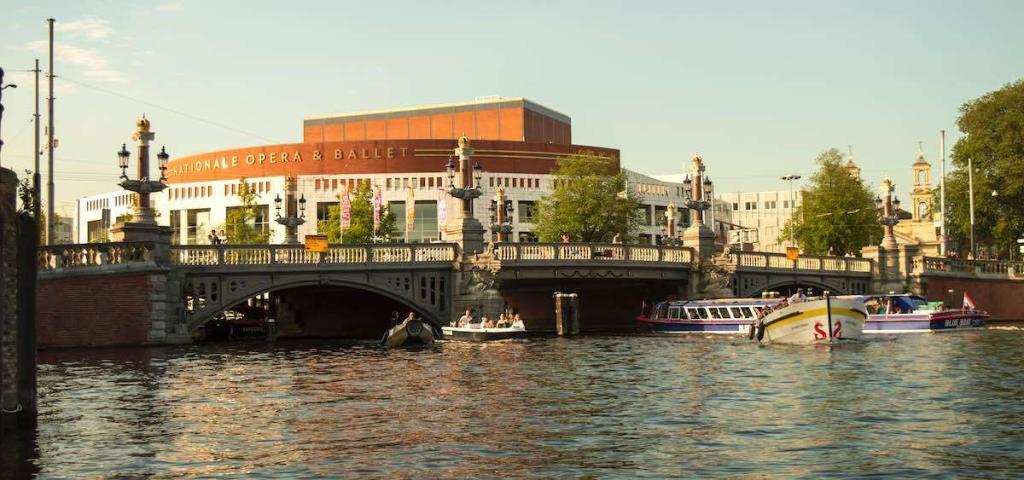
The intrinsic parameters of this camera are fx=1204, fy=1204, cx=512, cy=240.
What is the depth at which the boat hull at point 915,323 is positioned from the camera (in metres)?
66.4

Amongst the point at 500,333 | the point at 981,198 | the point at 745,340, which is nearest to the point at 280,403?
the point at 500,333

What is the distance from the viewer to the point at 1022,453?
79.8ft

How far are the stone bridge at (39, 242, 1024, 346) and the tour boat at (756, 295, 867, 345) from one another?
13208 millimetres

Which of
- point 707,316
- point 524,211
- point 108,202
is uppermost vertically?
point 108,202

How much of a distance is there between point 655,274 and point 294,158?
69954mm

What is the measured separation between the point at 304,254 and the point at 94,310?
1093 centimetres

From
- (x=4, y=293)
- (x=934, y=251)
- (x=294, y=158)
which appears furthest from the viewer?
(x=294, y=158)

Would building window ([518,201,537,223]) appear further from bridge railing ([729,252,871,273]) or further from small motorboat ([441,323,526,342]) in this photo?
small motorboat ([441,323,526,342])

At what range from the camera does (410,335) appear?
191 ft

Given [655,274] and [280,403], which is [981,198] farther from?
[280,403]

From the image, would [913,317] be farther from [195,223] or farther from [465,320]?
[195,223]

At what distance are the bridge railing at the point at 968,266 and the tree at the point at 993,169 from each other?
24.1 feet

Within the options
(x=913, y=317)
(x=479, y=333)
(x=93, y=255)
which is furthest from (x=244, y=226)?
(x=913, y=317)

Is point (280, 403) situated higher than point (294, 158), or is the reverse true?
point (294, 158)
